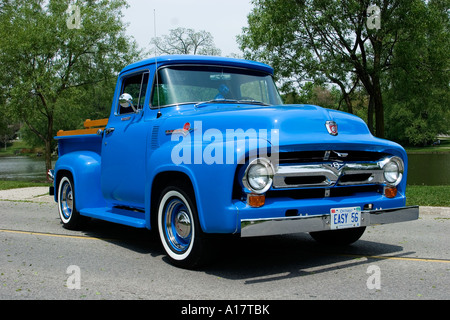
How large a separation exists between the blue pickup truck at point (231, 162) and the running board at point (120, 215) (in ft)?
0.08

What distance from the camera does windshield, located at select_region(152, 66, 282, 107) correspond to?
6301 millimetres

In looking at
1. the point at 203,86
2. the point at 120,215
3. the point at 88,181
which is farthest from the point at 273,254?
the point at 88,181

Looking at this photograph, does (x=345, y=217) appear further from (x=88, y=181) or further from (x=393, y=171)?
(x=88, y=181)

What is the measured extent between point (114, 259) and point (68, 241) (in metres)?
1.66

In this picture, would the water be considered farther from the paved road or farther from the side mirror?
the side mirror

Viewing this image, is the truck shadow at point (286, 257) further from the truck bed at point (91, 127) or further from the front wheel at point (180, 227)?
the truck bed at point (91, 127)

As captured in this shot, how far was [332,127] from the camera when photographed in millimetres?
5320

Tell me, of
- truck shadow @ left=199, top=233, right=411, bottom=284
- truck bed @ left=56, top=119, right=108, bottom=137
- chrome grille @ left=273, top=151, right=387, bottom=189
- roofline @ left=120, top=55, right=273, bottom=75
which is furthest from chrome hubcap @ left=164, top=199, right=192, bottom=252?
truck bed @ left=56, top=119, right=108, bottom=137

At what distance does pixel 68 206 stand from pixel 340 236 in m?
4.74

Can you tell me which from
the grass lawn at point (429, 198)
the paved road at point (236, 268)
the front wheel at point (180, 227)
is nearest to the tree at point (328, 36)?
the grass lawn at point (429, 198)

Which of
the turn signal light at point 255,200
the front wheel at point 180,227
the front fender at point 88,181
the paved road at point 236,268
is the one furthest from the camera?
the front fender at point 88,181

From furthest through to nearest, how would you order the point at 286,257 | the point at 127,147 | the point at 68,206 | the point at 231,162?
the point at 68,206
the point at 127,147
the point at 286,257
the point at 231,162

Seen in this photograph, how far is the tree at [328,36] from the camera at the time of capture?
1938 centimetres

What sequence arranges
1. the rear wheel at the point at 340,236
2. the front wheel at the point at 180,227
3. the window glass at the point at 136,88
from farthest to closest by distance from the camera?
the window glass at the point at 136,88 < the rear wheel at the point at 340,236 < the front wheel at the point at 180,227
